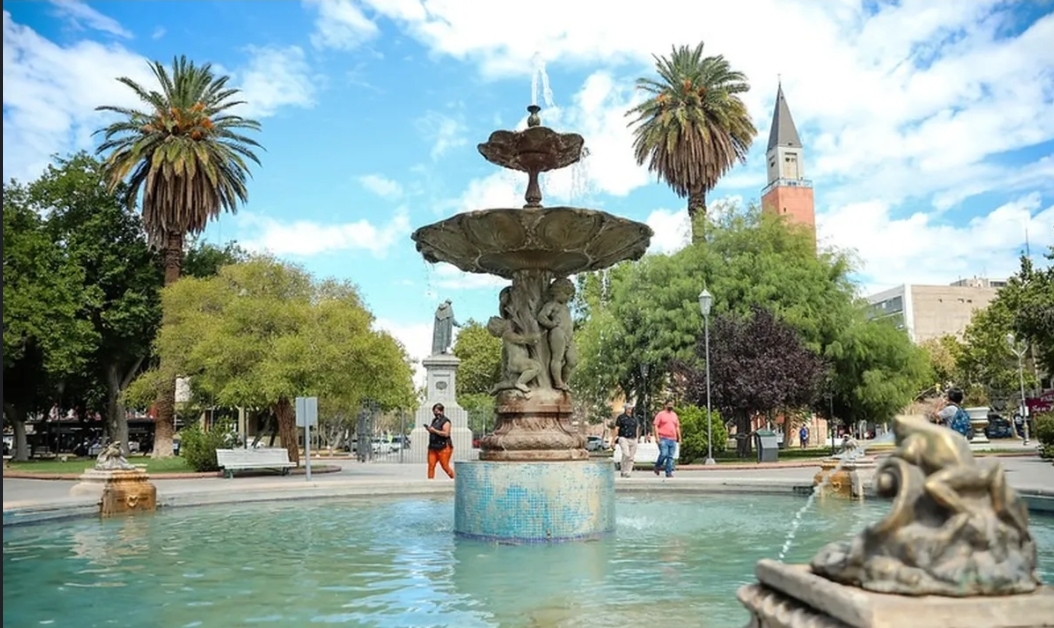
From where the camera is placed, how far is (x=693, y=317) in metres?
30.4

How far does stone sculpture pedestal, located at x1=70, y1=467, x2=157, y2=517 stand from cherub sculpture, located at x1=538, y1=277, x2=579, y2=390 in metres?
6.59

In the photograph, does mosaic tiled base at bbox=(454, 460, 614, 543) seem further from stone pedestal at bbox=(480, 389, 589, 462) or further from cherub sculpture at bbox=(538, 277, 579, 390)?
cherub sculpture at bbox=(538, 277, 579, 390)

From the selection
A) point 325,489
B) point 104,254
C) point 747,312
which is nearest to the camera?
point 325,489

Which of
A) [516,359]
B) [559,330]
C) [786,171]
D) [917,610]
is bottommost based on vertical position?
[917,610]

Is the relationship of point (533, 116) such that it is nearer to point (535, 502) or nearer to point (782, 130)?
point (535, 502)

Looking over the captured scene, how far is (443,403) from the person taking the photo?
31641 mm

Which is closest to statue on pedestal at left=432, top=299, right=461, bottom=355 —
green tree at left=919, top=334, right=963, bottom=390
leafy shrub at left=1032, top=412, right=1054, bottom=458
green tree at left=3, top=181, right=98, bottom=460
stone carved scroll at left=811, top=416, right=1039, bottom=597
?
green tree at left=3, top=181, right=98, bottom=460

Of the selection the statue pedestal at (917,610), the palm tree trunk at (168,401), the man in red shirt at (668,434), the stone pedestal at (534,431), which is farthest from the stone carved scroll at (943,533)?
the palm tree trunk at (168,401)

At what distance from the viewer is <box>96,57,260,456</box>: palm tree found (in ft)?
108

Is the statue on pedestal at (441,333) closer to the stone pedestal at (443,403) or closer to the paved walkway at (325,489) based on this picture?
the stone pedestal at (443,403)

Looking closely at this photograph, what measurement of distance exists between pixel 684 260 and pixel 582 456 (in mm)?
23847

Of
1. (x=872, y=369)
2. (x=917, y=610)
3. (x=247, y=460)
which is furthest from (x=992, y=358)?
(x=917, y=610)

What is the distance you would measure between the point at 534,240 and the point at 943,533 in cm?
724

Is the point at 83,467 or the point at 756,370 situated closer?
the point at 756,370
